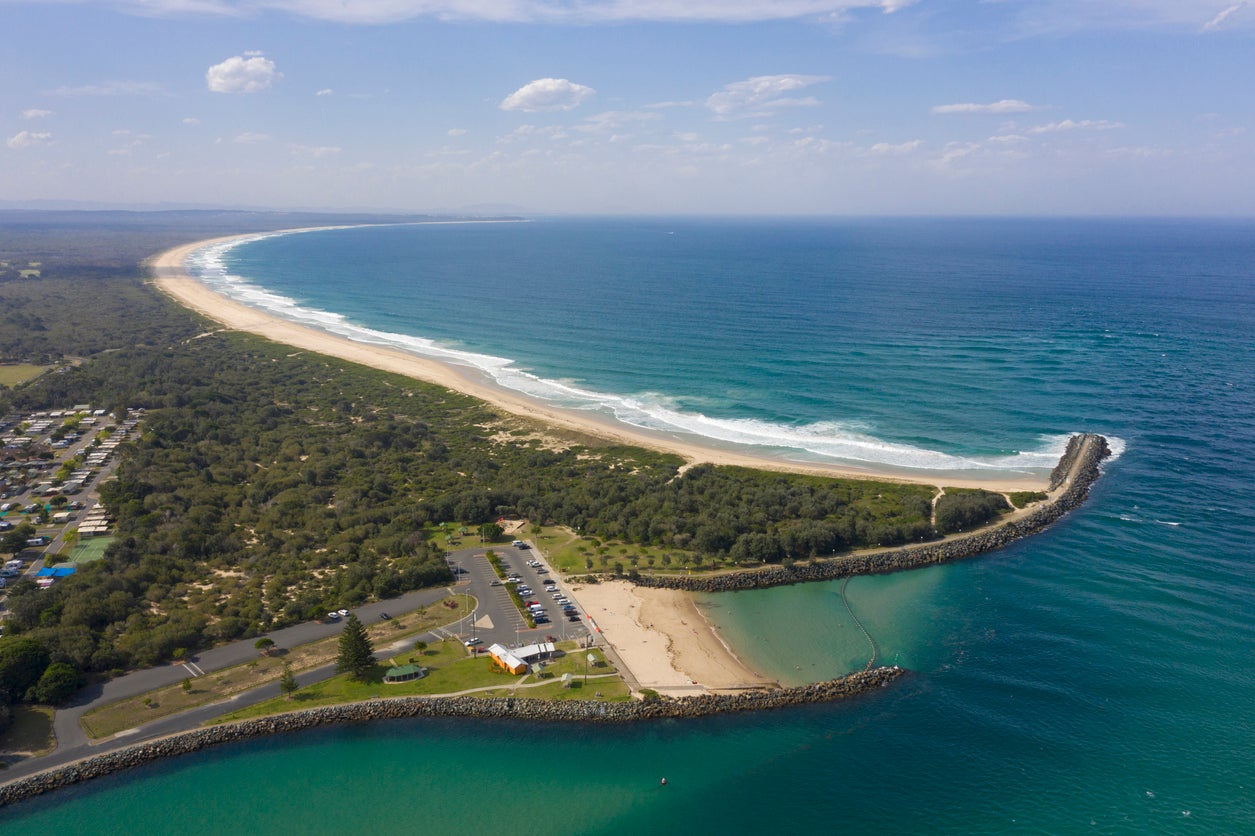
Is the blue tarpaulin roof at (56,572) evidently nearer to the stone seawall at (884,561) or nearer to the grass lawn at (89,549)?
the grass lawn at (89,549)

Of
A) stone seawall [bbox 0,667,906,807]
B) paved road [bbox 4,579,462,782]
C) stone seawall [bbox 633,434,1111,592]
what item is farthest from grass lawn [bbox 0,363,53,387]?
stone seawall [bbox 633,434,1111,592]

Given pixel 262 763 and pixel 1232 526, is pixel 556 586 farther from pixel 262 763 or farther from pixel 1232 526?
pixel 1232 526

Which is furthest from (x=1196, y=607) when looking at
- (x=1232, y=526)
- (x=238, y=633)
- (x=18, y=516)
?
(x=18, y=516)

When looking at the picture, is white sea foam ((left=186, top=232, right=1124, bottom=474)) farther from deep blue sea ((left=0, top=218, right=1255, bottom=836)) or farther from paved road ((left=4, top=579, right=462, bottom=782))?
paved road ((left=4, top=579, right=462, bottom=782))

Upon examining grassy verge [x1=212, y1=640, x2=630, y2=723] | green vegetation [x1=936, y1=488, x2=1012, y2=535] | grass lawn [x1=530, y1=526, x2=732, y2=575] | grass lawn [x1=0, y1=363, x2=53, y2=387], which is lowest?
grassy verge [x1=212, y1=640, x2=630, y2=723]

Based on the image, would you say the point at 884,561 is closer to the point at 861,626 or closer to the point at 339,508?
the point at 861,626

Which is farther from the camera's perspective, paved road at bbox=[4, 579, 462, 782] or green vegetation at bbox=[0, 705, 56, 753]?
paved road at bbox=[4, 579, 462, 782]

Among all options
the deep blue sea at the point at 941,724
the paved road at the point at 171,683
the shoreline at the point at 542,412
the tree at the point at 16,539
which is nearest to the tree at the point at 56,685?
the paved road at the point at 171,683
